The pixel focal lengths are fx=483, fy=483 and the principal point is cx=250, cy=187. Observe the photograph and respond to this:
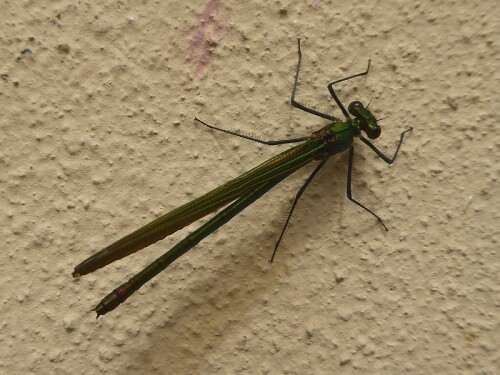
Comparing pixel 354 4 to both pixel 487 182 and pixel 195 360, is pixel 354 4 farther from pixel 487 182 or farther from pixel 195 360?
pixel 195 360

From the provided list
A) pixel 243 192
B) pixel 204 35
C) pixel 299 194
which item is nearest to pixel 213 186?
pixel 243 192

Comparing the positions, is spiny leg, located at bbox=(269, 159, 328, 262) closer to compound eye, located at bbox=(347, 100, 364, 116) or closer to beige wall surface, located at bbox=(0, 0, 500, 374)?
beige wall surface, located at bbox=(0, 0, 500, 374)

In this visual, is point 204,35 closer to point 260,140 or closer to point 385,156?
point 260,140

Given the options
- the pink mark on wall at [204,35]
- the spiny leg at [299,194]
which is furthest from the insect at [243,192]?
the pink mark on wall at [204,35]

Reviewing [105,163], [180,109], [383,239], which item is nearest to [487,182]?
[383,239]

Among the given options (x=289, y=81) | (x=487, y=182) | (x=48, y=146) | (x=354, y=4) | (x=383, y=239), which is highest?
(x=354, y=4)

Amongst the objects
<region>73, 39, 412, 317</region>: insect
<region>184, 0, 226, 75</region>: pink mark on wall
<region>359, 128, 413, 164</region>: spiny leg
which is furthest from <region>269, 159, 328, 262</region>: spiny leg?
<region>184, 0, 226, 75</region>: pink mark on wall
